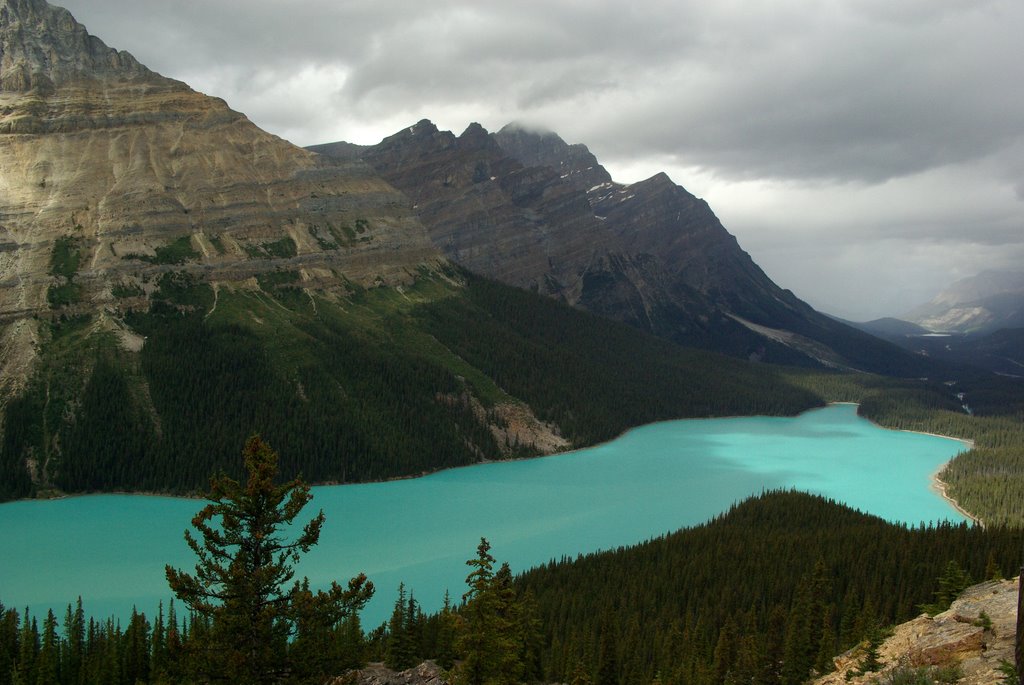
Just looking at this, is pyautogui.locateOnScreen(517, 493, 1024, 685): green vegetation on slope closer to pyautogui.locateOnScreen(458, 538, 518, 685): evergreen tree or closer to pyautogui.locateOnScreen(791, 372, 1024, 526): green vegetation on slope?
pyautogui.locateOnScreen(458, 538, 518, 685): evergreen tree

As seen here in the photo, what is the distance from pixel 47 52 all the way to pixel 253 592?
517 feet

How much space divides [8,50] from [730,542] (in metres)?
142

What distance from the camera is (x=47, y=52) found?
15375 cm

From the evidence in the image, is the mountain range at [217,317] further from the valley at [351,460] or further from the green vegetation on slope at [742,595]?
the green vegetation on slope at [742,595]

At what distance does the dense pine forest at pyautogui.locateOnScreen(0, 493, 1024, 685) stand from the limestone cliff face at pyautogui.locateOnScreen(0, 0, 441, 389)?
78.8m

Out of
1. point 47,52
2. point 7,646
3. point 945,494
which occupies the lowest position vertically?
point 7,646

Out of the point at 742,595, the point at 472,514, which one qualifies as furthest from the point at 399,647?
the point at 472,514

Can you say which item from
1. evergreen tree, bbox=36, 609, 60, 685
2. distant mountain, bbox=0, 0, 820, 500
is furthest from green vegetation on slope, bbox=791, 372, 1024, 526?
evergreen tree, bbox=36, 609, 60, 685

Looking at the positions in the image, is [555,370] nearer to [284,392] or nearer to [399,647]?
[284,392]

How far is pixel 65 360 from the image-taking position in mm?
115688

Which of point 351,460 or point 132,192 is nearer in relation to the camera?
point 351,460

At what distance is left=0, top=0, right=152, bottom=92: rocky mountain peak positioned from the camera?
149 meters

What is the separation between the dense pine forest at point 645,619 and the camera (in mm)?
32000

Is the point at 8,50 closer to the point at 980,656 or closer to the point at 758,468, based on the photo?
the point at 758,468
